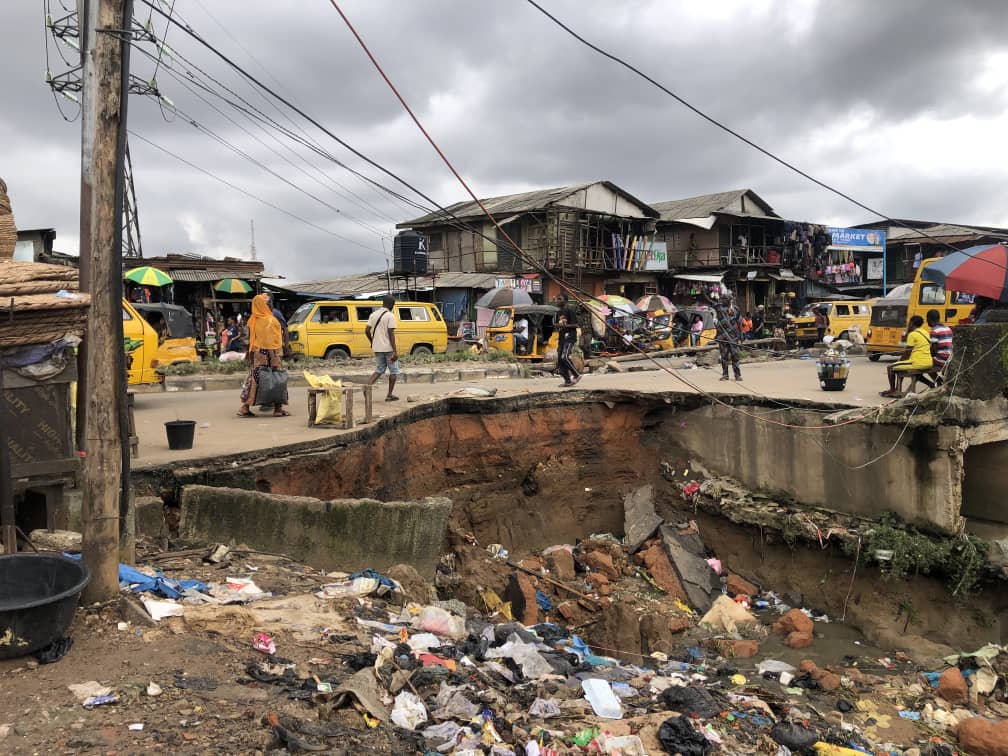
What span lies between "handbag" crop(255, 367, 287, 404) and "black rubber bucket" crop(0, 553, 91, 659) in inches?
226

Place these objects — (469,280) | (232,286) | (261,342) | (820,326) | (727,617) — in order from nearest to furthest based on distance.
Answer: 1. (727,617)
2. (261,342)
3. (232,286)
4. (820,326)
5. (469,280)

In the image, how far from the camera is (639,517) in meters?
12.1

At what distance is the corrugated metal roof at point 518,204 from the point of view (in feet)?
102

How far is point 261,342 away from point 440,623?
5.67 meters

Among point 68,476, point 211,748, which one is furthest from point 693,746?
point 68,476

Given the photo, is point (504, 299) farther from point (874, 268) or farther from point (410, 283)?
point (874, 268)

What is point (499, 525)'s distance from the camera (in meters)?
11.6

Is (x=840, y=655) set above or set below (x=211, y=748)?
below

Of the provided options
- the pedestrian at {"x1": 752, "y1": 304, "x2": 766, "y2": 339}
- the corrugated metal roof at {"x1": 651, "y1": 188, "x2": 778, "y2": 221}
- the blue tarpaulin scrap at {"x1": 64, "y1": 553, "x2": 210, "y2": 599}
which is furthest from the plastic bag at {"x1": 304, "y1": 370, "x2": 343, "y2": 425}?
the corrugated metal roof at {"x1": 651, "y1": 188, "x2": 778, "y2": 221}

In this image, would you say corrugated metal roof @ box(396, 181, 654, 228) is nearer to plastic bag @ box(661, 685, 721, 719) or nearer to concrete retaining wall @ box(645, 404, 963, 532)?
concrete retaining wall @ box(645, 404, 963, 532)

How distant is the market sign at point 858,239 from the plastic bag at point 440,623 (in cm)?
3790

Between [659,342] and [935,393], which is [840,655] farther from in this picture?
[659,342]

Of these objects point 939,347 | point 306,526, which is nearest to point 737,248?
point 939,347

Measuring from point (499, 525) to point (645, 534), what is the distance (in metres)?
2.27
